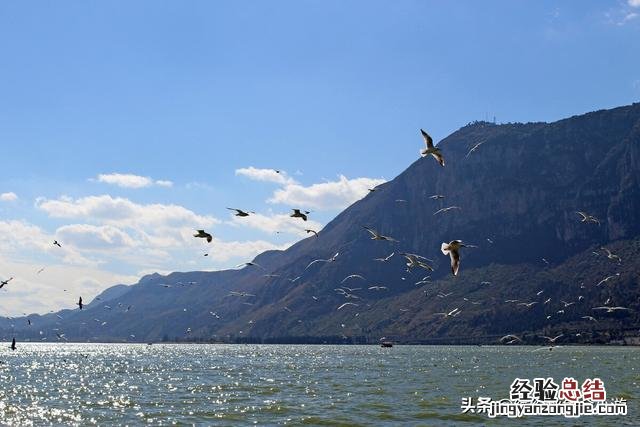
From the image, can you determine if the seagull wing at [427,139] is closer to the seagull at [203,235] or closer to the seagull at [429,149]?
the seagull at [429,149]

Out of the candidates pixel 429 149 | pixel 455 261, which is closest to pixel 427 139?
pixel 429 149

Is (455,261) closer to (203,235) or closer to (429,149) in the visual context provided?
(429,149)

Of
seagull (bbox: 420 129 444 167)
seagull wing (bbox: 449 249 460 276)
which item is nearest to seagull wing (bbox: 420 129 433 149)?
seagull (bbox: 420 129 444 167)

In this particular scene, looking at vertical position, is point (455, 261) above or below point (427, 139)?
below

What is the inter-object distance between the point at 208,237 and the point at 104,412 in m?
20.0

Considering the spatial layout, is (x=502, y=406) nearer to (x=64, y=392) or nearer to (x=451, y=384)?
(x=451, y=384)

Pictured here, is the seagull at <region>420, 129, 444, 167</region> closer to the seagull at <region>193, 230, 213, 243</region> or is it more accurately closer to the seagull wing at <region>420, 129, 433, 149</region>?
the seagull wing at <region>420, 129, 433, 149</region>

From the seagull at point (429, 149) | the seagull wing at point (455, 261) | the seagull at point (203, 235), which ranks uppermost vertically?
the seagull at point (429, 149)

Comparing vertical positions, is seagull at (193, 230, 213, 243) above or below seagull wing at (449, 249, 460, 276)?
above

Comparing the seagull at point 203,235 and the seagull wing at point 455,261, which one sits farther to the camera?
the seagull at point 203,235

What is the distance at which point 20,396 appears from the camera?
67.0 metres

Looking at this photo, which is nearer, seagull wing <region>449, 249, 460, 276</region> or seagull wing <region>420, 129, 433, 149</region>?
seagull wing <region>449, 249, 460, 276</region>

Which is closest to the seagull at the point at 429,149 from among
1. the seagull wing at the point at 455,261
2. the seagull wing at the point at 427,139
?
the seagull wing at the point at 427,139

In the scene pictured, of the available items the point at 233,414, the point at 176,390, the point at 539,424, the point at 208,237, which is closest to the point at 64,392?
the point at 176,390
